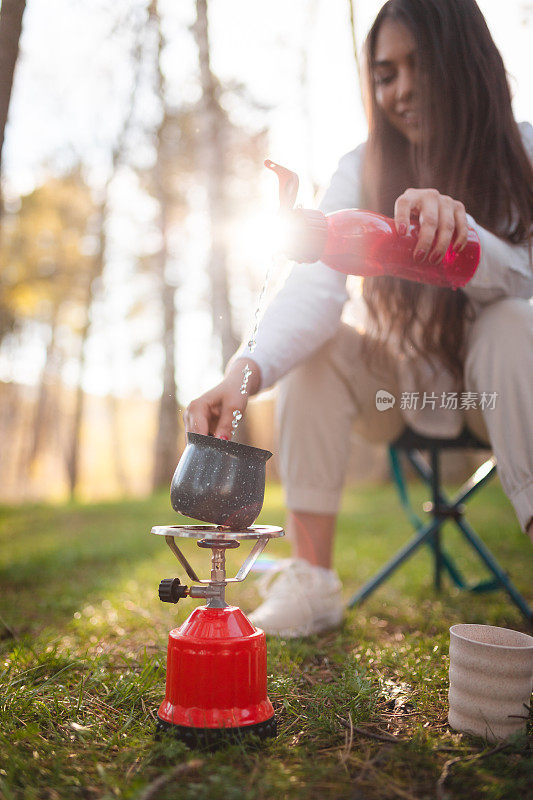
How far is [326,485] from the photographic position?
1.72 meters

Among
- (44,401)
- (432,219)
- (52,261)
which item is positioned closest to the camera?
(432,219)

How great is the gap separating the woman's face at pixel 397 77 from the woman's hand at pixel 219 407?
69 centimetres

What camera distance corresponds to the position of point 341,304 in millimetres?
1653

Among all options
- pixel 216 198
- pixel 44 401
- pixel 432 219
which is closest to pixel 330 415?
pixel 432 219

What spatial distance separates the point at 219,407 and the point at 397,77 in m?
0.83

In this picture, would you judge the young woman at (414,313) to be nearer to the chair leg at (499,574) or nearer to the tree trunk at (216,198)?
the chair leg at (499,574)

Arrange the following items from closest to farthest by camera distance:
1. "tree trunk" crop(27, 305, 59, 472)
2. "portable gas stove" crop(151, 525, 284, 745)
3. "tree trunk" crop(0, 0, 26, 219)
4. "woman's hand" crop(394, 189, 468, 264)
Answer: "portable gas stove" crop(151, 525, 284, 745)
"woman's hand" crop(394, 189, 468, 264)
"tree trunk" crop(0, 0, 26, 219)
"tree trunk" crop(27, 305, 59, 472)

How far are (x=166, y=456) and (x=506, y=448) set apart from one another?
8.01 meters

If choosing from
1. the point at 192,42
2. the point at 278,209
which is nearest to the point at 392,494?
the point at 192,42

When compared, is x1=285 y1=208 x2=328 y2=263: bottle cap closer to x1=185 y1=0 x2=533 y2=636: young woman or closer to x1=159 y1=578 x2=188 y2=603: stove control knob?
x1=185 y1=0 x2=533 y2=636: young woman

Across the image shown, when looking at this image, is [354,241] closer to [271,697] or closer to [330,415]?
[330,415]

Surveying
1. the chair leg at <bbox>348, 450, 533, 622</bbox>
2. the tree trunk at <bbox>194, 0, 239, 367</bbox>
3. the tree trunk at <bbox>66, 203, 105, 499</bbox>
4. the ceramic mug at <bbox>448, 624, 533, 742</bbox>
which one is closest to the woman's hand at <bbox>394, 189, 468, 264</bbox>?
the ceramic mug at <bbox>448, 624, 533, 742</bbox>

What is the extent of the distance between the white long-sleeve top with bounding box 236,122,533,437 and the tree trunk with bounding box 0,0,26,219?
0.83 meters

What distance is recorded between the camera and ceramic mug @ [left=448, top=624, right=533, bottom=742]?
1034mm
